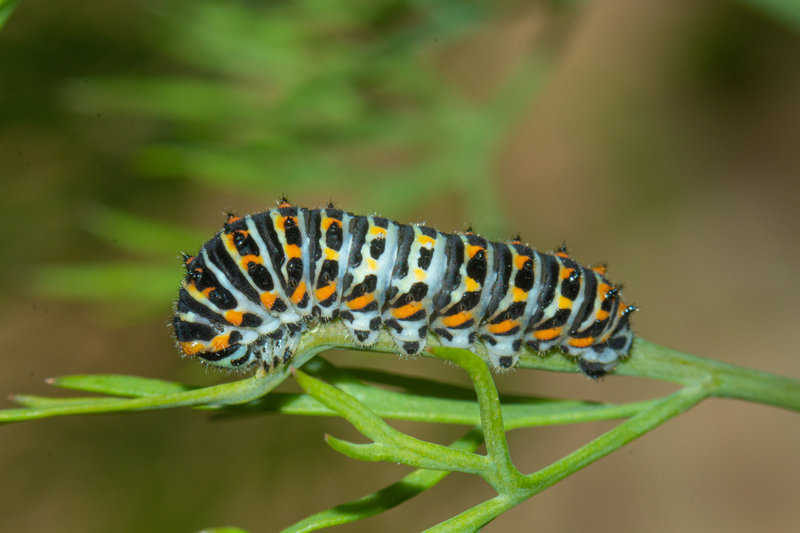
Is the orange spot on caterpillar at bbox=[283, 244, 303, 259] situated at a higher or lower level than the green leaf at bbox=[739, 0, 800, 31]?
lower

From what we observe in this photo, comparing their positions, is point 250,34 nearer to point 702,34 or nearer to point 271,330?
point 271,330

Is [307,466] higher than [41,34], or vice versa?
[41,34]

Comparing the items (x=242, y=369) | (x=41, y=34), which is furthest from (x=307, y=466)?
(x=41, y=34)

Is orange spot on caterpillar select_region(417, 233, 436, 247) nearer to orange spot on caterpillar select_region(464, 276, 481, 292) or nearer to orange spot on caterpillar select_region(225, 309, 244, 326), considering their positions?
orange spot on caterpillar select_region(464, 276, 481, 292)

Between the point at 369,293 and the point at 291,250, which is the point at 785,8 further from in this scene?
the point at 291,250

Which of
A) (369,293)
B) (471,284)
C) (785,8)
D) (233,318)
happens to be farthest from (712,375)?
(785,8)

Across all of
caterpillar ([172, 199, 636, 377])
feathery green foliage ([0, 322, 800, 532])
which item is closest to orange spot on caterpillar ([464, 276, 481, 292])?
caterpillar ([172, 199, 636, 377])

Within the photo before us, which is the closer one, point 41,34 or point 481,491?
point 41,34
